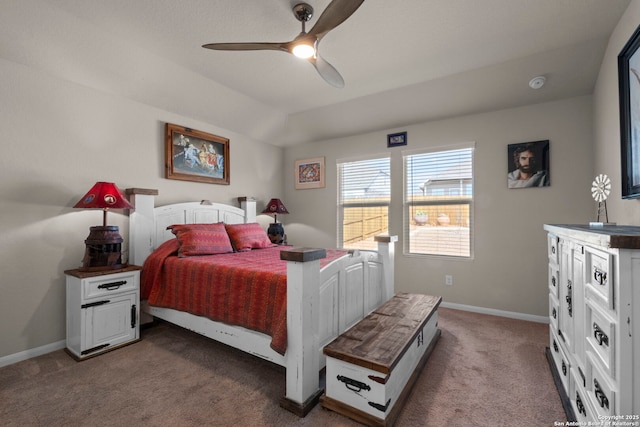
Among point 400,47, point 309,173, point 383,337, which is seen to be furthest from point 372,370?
point 309,173

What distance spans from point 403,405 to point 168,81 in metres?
3.44

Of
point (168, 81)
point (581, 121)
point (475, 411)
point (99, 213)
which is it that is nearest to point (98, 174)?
point (99, 213)

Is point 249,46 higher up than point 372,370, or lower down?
higher up

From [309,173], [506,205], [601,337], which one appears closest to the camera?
[601,337]

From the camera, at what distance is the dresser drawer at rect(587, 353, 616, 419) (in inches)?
39.8

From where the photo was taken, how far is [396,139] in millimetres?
3867

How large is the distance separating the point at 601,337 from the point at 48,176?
3.71 meters

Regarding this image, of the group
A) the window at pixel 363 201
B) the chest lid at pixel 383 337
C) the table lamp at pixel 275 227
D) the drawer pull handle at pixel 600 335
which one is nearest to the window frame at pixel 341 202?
the window at pixel 363 201

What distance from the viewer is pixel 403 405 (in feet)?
5.55

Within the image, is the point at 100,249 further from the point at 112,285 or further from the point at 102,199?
the point at 102,199

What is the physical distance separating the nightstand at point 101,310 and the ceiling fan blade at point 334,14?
8.08 ft

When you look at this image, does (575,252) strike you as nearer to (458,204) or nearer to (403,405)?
(403,405)

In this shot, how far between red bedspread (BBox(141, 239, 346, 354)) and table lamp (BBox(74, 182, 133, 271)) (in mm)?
365

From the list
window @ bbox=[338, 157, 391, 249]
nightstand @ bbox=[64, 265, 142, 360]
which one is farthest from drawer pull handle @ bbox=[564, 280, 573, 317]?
nightstand @ bbox=[64, 265, 142, 360]
